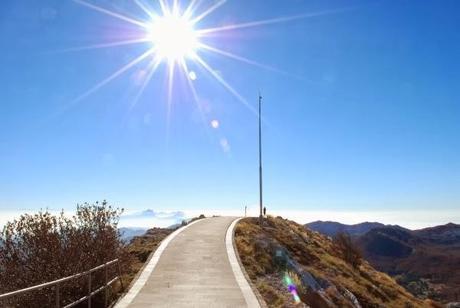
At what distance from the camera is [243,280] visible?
16547mm

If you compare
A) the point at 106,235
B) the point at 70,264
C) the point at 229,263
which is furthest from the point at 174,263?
the point at 70,264

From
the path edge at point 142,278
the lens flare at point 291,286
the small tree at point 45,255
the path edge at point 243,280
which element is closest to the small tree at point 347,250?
the path edge at point 243,280

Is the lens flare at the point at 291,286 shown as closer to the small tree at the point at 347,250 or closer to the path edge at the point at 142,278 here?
the path edge at the point at 142,278

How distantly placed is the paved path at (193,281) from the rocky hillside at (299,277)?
0.83 meters

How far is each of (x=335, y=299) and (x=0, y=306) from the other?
47.8 feet

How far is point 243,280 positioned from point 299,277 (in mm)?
4559

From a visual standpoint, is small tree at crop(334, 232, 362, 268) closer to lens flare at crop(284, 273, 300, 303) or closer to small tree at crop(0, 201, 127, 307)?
lens flare at crop(284, 273, 300, 303)

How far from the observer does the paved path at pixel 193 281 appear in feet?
43.5

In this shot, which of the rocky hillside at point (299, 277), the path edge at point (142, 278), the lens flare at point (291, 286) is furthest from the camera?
the rocky hillside at point (299, 277)

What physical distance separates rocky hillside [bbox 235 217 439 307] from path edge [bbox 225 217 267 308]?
11.1 inches

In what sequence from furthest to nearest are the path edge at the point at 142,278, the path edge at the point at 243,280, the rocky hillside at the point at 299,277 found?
the rocky hillside at the point at 299,277 < the path edge at the point at 243,280 < the path edge at the point at 142,278

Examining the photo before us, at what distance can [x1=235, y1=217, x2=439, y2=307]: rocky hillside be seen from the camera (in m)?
17.0

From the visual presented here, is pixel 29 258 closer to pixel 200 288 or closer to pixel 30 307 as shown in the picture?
pixel 30 307

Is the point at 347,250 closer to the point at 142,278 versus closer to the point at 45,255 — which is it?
the point at 142,278
